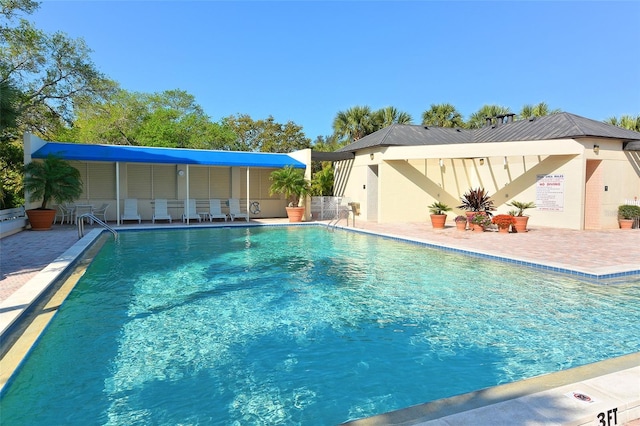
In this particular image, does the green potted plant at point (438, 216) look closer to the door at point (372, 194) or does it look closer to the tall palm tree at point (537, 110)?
the door at point (372, 194)

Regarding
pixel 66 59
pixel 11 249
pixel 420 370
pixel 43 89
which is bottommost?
pixel 420 370

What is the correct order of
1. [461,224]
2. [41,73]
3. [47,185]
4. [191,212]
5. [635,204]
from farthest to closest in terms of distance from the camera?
1. [41,73]
2. [191,212]
3. [635,204]
4. [461,224]
5. [47,185]

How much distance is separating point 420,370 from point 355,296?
2844 millimetres

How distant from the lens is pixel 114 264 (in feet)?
31.0

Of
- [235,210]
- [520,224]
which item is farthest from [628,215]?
[235,210]

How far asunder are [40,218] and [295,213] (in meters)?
9.77

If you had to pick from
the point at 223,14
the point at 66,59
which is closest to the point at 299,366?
the point at 223,14

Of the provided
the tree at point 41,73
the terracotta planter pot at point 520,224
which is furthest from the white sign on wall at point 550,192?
the tree at point 41,73

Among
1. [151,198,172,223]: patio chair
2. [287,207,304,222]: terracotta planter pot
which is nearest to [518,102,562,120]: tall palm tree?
[287,207,304,222]: terracotta planter pot

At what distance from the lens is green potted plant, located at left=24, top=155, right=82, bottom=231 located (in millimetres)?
13984

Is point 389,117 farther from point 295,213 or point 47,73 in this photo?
point 47,73

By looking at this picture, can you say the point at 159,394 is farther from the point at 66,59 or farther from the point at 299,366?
the point at 66,59

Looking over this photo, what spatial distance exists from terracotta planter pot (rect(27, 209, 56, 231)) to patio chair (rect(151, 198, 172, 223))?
410 cm

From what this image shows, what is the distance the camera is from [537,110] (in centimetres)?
2658
